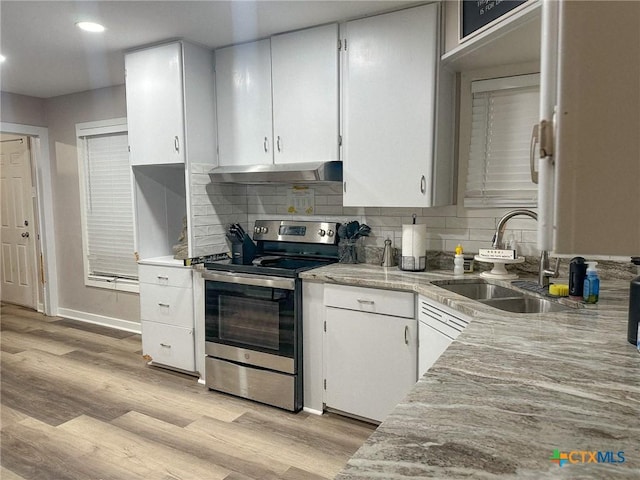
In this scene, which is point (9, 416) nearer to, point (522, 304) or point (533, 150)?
point (522, 304)

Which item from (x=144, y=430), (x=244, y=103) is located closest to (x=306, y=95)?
(x=244, y=103)

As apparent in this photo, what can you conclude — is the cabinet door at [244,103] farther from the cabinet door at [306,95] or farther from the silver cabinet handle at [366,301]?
the silver cabinet handle at [366,301]

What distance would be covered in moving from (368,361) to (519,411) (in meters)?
1.71

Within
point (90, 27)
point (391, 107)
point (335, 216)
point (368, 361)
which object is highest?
point (90, 27)

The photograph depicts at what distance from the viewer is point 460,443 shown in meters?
0.76

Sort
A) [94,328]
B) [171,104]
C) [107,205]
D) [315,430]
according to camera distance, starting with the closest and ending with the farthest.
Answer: [315,430] → [171,104] → [107,205] → [94,328]

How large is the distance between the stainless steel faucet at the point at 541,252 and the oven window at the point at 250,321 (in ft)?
4.46

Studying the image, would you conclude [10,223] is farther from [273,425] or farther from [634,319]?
[634,319]

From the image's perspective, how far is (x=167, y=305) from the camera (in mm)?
3330

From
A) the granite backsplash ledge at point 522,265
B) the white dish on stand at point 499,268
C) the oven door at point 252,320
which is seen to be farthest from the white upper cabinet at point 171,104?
the white dish on stand at point 499,268

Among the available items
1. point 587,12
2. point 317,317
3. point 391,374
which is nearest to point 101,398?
point 317,317

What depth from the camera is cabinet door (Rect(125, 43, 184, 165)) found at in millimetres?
3057

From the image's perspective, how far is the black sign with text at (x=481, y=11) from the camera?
6.16 ft

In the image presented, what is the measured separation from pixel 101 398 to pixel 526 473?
120 inches
